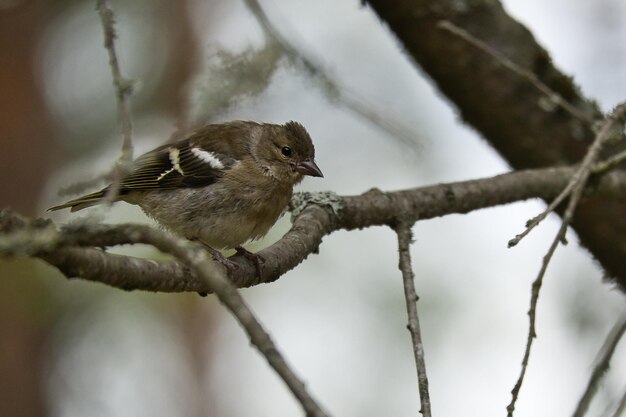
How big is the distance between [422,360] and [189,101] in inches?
85.4

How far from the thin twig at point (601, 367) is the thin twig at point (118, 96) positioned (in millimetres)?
1912

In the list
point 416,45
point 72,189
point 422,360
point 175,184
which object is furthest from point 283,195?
point 72,189

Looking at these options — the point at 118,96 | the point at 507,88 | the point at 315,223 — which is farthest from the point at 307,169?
the point at 118,96

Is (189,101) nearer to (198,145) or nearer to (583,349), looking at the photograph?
(198,145)

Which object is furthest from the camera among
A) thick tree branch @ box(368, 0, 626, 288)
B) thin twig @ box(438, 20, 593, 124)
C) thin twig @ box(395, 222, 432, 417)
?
thick tree branch @ box(368, 0, 626, 288)

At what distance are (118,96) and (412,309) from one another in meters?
1.63

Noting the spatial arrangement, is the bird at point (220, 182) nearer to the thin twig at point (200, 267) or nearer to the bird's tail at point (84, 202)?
the bird's tail at point (84, 202)

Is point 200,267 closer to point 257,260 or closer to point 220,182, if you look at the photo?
point 257,260

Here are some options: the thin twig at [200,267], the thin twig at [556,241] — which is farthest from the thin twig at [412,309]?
the thin twig at [200,267]

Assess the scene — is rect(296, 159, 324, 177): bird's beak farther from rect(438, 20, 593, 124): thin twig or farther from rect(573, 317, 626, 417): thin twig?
rect(573, 317, 626, 417): thin twig

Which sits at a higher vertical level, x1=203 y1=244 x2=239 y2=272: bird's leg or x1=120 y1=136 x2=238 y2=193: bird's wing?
x1=120 y1=136 x2=238 y2=193: bird's wing

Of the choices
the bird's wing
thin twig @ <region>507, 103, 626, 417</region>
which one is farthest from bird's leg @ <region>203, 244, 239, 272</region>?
thin twig @ <region>507, 103, 626, 417</region>

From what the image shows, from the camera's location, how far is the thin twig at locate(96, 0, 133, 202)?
2.32 m

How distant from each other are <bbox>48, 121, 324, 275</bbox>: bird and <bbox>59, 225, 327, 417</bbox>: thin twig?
2164 mm
